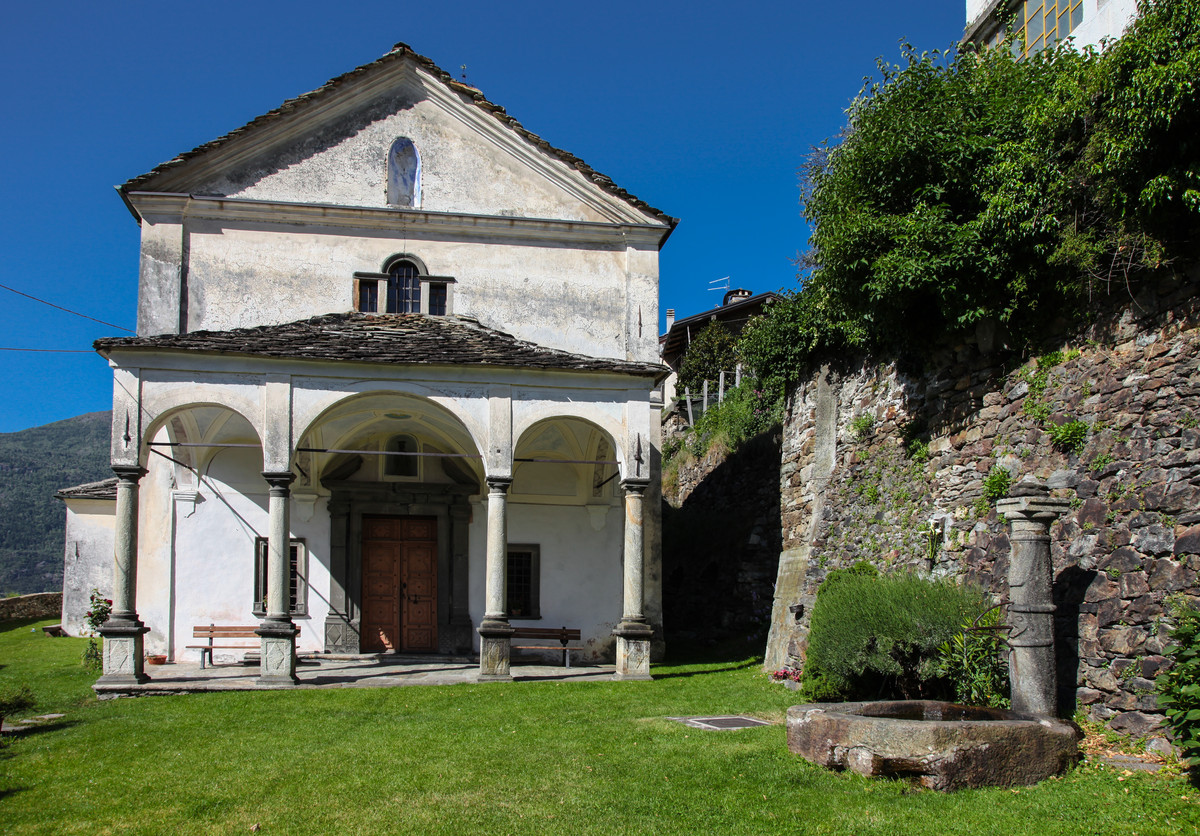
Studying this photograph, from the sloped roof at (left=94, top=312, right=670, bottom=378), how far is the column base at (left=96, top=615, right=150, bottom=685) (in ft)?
12.1

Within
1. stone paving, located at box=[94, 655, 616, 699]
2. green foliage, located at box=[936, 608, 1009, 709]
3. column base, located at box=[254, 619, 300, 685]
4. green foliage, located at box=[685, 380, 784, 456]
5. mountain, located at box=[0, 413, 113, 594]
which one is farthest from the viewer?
mountain, located at box=[0, 413, 113, 594]

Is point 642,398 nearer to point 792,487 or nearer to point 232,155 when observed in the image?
point 792,487

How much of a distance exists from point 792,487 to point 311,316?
27.9 feet

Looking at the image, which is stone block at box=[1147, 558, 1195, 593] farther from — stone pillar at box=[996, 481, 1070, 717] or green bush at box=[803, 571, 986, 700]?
green bush at box=[803, 571, 986, 700]

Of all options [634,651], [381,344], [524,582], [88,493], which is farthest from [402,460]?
[88,493]

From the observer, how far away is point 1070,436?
840cm

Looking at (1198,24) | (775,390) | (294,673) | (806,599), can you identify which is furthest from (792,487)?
(1198,24)

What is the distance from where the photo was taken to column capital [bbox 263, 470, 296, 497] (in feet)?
41.3

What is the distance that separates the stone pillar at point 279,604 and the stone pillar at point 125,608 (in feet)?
5.10

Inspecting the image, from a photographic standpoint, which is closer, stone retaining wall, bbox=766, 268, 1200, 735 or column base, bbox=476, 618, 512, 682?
stone retaining wall, bbox=766, 268, 1200, 735

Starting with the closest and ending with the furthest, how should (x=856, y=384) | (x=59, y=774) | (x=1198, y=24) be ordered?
1. (x=1198, y=24)
2. (x=59, y=774)
3. (x=856, y=384)

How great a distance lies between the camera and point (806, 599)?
12.8 metres

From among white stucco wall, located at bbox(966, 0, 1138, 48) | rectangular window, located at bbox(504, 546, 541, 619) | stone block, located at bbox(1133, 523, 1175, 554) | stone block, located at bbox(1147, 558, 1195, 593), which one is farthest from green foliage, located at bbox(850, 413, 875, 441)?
rectangular window, located at bbox(504, 546, 541, 619)

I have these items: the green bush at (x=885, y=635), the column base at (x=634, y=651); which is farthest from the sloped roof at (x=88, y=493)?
the green bush at (x=885, y=635)
